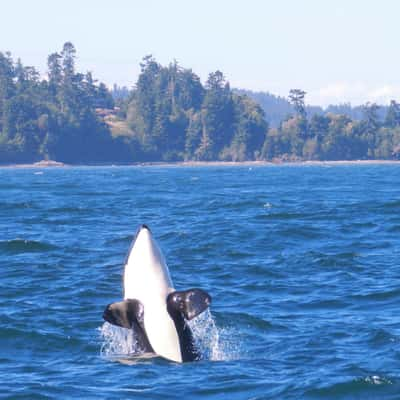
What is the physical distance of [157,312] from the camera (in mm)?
14211

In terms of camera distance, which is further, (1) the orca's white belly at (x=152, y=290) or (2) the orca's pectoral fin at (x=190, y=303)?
(1) the orca's white belly at (x=152, y=290)

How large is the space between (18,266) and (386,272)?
9013mm

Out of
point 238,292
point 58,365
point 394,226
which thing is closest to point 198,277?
point 238,292

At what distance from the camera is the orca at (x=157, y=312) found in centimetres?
1398

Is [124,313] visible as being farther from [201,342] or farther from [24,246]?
[24,246]

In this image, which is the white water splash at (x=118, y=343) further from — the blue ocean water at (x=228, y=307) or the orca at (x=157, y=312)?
the orca at (x=157, y=312)

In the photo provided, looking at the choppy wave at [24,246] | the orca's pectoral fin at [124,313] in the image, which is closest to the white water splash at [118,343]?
the orca's pectoral fin at [124,313]

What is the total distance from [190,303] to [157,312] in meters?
0.60

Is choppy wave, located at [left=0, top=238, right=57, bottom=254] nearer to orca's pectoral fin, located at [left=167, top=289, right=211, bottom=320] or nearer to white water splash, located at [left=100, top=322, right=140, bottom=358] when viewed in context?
white water splash, located at [left=100, top=322, right=140, bottom=358]

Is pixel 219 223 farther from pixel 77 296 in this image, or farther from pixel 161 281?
pixel 161 281

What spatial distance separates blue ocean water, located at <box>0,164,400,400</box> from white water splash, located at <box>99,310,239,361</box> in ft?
0.12

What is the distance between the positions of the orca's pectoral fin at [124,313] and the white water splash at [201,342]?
485 millimetres

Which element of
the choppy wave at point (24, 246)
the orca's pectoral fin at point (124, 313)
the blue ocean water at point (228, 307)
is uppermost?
the orca's pectoral fin at point (124, 313)

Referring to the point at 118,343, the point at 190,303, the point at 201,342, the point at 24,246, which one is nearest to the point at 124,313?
the point at 190,303
